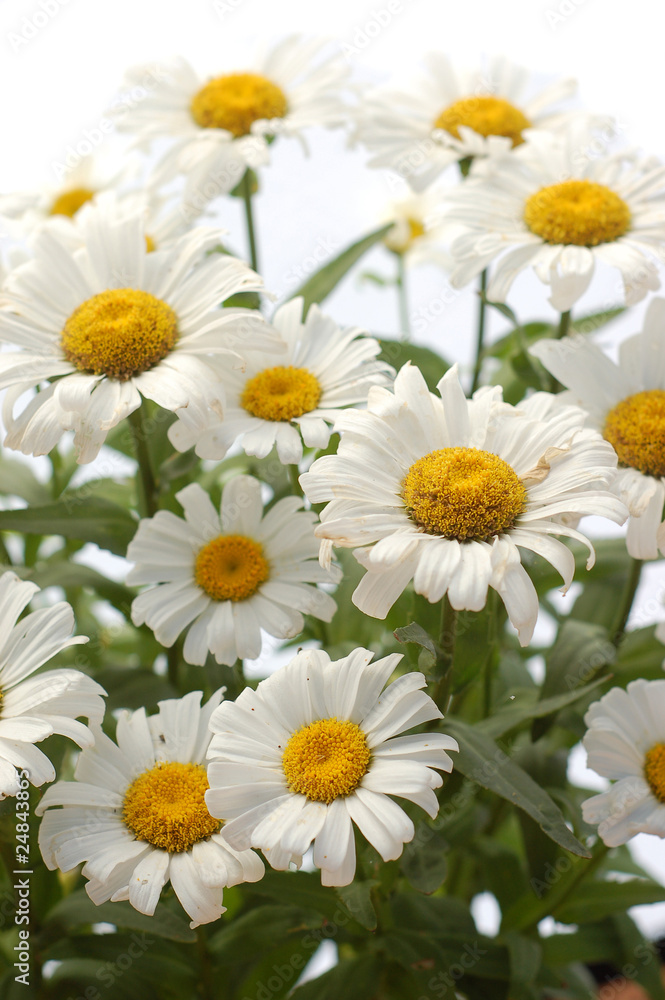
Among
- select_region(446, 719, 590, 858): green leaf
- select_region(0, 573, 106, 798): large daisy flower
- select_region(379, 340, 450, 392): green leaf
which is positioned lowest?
select_region(446, 719, 590, 858): green leaf

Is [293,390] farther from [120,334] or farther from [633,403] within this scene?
[633,403]

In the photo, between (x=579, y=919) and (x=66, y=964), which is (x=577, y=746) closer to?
(x=579, y=919)

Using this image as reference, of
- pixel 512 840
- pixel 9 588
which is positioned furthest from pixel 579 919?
pixel 9 588

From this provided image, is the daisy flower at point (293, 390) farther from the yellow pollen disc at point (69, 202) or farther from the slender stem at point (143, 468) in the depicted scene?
the yellow pollen disc at point (69, 202)

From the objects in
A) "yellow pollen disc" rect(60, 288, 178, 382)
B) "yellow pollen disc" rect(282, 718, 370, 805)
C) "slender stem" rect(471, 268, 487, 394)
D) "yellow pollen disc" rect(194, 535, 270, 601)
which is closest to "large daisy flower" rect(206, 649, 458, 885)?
"yellow pollen disc" rect(282, 718, 370, 805)

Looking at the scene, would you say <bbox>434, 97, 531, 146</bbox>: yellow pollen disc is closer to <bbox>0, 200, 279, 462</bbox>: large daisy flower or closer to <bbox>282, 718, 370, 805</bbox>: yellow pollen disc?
<bbox>0, 200, 279, 462</bbox>: large daisy flower

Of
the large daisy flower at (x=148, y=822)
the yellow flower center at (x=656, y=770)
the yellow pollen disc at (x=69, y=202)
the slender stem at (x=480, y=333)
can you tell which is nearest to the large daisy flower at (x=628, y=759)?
the yellow flower center at (x=656, y=770)

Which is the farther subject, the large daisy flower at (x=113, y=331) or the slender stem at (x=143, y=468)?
the slender stem at (x=143, y=468)
